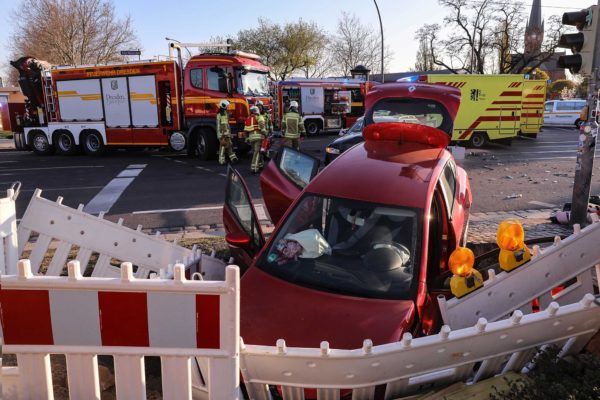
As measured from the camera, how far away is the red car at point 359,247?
2592mm

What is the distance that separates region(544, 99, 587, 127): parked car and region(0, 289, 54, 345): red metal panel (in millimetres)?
33290

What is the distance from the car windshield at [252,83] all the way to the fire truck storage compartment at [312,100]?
25.5ft

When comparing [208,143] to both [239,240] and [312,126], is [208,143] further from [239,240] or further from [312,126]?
[239,240]

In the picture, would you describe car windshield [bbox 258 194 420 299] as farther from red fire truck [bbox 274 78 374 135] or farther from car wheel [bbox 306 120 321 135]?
car wheel [bbox 306 120 321 135]

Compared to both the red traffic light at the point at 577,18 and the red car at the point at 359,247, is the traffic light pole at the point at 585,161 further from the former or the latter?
the red car at the point at 359,247

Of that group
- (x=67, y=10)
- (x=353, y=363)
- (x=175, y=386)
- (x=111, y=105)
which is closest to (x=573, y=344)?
(x=353, y=363)

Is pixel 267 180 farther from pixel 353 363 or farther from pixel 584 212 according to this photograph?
pixel 584 212

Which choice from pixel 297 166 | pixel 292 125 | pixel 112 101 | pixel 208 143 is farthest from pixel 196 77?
pixel 297 166

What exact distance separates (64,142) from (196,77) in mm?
6271

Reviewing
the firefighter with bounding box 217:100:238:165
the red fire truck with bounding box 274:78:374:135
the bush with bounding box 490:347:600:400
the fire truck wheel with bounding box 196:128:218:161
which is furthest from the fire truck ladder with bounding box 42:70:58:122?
the bush with bounding box 490:347:600:400

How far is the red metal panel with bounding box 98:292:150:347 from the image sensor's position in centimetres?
183

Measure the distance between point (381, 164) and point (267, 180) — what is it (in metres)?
1.31

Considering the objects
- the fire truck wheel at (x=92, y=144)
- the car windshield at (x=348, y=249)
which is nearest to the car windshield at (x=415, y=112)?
the car windshield at (x=348, y=249)

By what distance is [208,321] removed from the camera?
184cm
